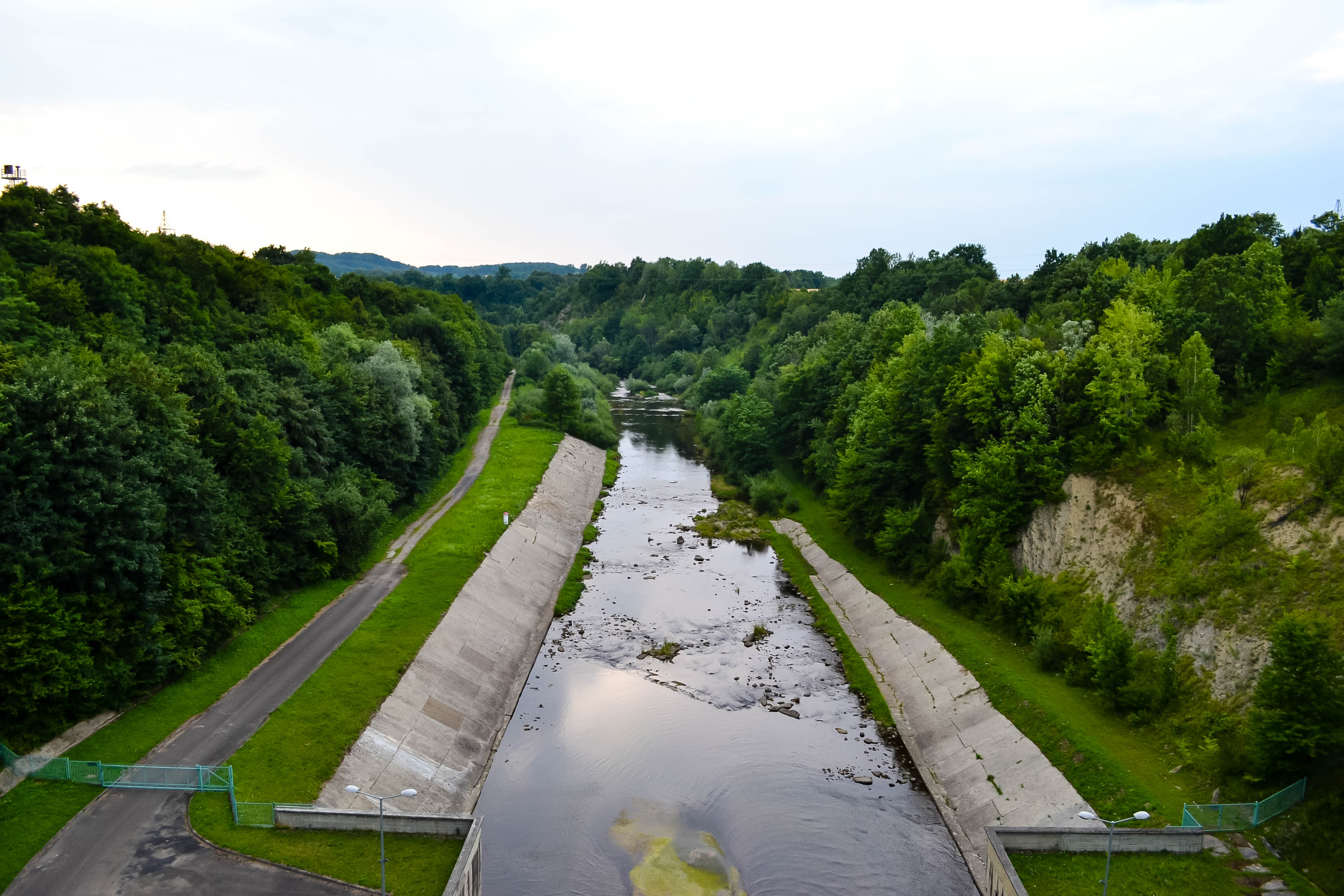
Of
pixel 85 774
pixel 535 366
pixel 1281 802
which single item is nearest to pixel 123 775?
pixel 85 774

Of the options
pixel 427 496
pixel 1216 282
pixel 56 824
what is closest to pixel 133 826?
pixel 56 824

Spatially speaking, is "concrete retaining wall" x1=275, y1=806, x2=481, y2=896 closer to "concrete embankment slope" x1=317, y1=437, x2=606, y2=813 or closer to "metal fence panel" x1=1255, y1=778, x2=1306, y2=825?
"concrete embankment slope" x1=317, y1=437, x2=606, y2=813

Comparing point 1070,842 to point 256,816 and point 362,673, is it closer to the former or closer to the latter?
point 256,816

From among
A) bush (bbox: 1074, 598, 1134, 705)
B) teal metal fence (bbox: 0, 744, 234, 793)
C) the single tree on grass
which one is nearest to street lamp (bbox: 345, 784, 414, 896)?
teal metal fence (bbox: 0, 744, 234, 793)

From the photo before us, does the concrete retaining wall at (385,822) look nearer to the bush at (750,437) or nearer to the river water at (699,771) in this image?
the river water at (699,771)

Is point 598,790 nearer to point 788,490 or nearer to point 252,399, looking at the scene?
point 252,399
